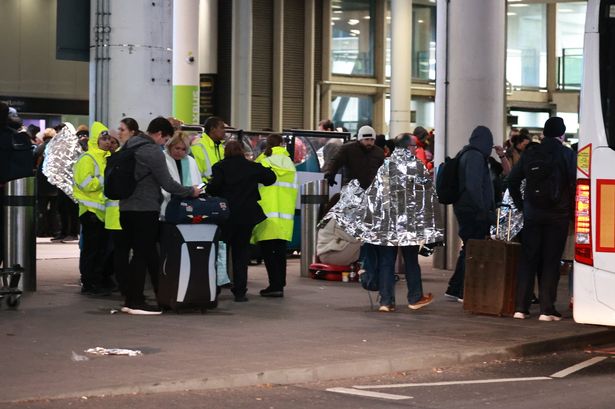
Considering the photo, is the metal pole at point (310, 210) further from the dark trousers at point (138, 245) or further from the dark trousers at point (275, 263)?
the dark trousers at point (138, 245)

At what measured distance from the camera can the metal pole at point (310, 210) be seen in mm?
18297

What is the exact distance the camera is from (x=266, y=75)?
3881 centimetres

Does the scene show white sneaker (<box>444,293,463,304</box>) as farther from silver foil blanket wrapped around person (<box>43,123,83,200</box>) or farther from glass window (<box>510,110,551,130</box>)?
glass window (<box>510,110,551,130</box>)

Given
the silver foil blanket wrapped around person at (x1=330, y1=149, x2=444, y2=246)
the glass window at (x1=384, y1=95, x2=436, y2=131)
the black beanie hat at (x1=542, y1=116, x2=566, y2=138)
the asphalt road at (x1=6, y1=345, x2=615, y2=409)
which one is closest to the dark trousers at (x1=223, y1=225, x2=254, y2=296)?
the silver foil blanket wrapped around person at (x1=330, y1=149, x2=444, y2=246)

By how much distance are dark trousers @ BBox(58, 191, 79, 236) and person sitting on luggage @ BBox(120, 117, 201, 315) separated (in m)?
Result: 9.40

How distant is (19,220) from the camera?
596 inches

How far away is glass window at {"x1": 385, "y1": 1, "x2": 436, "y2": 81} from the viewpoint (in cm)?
4309

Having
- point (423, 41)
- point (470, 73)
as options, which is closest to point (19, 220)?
point (470, 73)

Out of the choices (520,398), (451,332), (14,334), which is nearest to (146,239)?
(14,334)

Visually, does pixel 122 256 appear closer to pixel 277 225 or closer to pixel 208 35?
pixel 277 225

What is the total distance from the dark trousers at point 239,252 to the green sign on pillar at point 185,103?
1048 cm

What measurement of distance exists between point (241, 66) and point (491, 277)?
24.1 m

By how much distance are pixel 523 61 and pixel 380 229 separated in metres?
33.4

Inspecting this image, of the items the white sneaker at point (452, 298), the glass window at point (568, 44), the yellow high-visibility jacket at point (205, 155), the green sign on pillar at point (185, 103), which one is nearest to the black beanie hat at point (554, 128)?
the white sneaker at point (452, 298)
